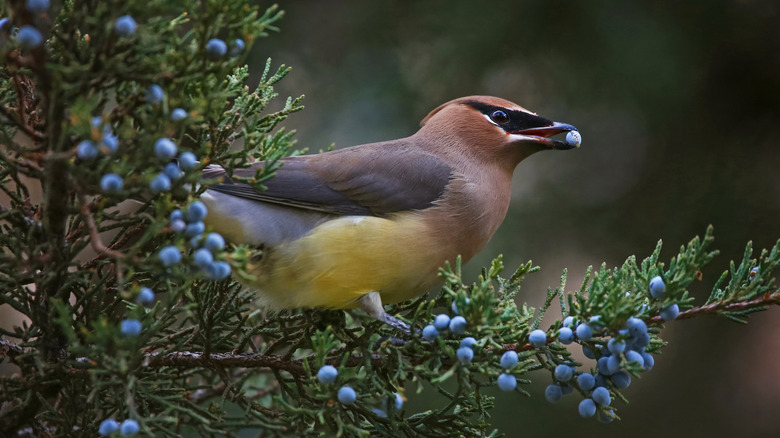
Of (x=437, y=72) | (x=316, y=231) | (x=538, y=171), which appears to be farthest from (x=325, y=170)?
(x=538, y=171)

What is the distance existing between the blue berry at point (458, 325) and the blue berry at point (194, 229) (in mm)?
839

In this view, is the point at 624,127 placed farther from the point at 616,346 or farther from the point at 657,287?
the point at 616,346

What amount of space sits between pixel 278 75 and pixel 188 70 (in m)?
1.11

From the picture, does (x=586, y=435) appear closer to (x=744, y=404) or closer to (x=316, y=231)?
(x=744, y=404)

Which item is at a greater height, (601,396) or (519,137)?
(519,137)

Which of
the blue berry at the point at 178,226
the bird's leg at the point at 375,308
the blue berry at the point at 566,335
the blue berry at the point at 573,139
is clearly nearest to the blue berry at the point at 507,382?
the blue berry at the point at 566,335

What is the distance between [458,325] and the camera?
8.75 feet

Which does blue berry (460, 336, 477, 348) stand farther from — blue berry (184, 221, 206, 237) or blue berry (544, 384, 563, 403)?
blue berry (184, 221, 206, 237)

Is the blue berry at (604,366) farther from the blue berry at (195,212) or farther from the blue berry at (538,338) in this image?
the blue berry at (195,212)

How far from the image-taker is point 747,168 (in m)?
5.04

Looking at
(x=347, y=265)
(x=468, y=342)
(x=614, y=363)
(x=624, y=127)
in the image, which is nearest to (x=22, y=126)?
(x=347, y=265)

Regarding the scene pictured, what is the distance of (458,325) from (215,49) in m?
1.11

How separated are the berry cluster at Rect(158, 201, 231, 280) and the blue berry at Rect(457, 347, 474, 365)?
797 millimetres

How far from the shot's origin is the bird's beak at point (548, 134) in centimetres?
382
